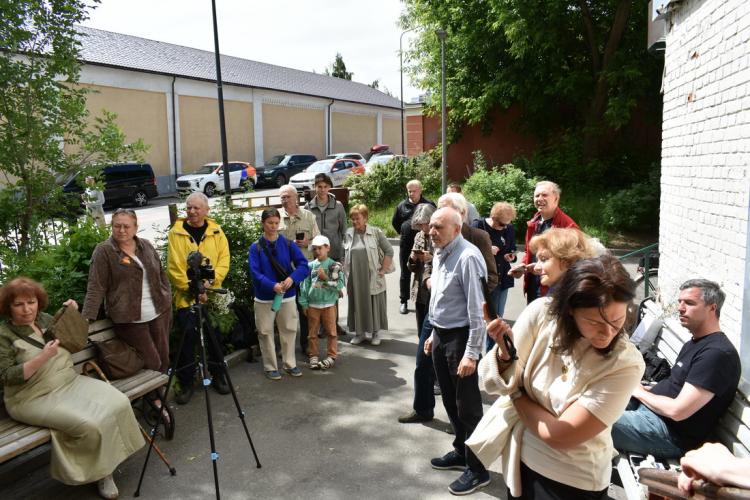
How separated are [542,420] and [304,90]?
39.6 m

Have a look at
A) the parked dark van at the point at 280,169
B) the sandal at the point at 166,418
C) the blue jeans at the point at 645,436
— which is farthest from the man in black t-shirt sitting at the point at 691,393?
the parked dark van at the point at 280,169

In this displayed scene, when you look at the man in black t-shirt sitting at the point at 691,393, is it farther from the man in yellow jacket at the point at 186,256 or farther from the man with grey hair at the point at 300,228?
the man with grey hair at the point at 300,228

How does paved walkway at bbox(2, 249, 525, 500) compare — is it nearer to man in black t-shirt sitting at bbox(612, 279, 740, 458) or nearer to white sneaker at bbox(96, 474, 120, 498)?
white sneaker at bbox(96, 474, 120, 498)

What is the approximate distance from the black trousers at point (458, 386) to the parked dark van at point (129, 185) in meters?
21.0

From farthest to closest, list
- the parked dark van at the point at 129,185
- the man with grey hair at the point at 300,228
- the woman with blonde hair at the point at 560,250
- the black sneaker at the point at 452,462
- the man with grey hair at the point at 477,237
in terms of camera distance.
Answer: the parked dark van at the point at 129,185
the man with grey hair at the point at 300,228
the man with grey hair at the point at 477,237
the black sneaker at the point at 452,462
the woman with blonde hair at the point at 560,250

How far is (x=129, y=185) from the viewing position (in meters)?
23.7

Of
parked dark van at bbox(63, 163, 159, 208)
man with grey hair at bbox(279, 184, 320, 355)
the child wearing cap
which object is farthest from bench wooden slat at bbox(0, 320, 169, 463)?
parked dark van at bbox(63, 163, 159, 208)

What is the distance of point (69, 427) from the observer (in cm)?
363

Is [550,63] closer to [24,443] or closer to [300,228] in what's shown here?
[300,228]

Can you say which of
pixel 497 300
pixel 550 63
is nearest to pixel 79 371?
pixel 497 300

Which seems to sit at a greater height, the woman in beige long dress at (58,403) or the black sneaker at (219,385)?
the woman in beige long dress at (58,403)

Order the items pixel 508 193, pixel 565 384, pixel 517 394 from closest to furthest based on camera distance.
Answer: pixel 565 384
pixel 517 394
pixel 508 193

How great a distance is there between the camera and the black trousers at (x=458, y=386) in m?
3.82

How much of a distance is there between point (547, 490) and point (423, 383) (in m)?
2.58
